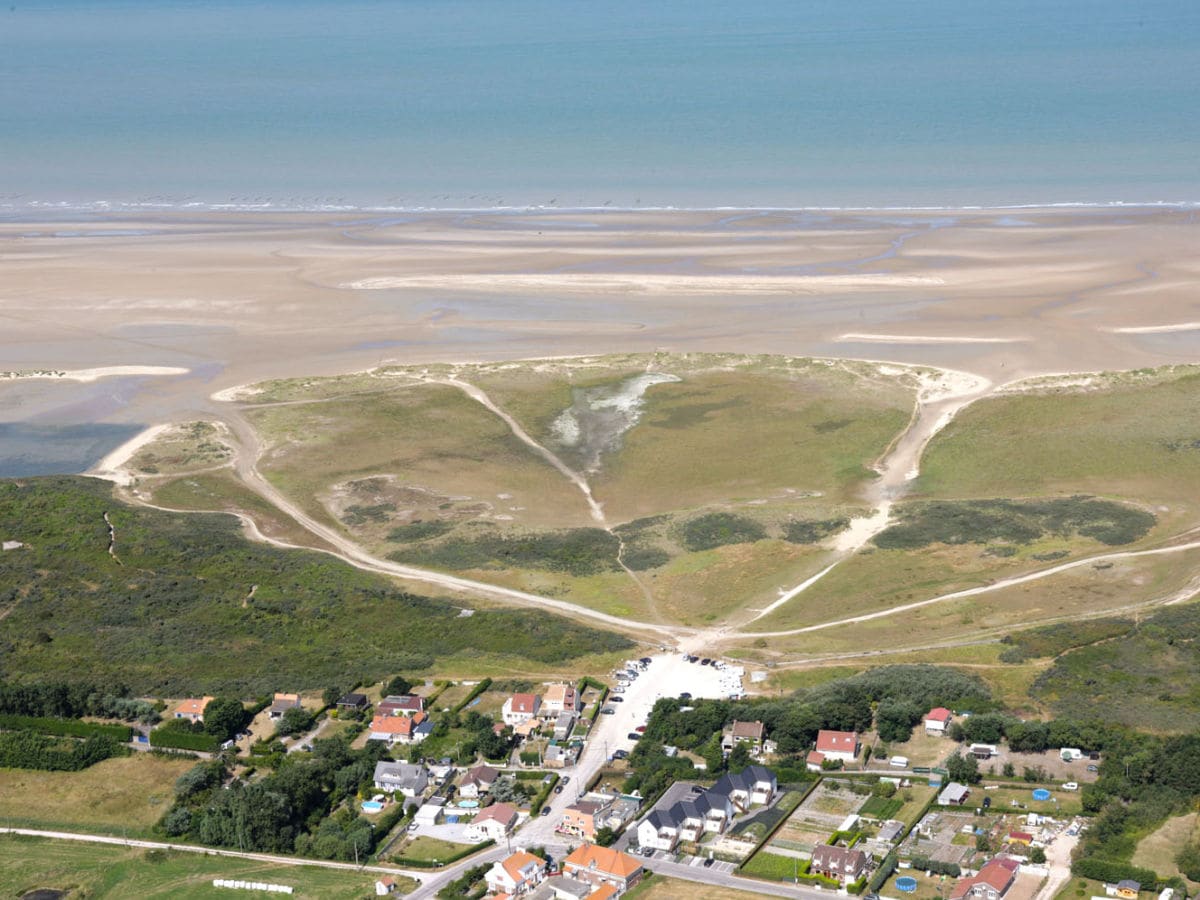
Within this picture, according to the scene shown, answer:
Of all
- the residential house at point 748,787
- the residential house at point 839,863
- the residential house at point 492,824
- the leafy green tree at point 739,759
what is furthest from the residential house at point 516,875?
the leafy green tree at point 739,759

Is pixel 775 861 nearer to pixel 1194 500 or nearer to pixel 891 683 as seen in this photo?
pixel 891 683

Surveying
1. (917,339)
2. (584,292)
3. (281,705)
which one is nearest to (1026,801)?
(281,705)

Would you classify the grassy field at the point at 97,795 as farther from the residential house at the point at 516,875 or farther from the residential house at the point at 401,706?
the residential house at the point at 516,875

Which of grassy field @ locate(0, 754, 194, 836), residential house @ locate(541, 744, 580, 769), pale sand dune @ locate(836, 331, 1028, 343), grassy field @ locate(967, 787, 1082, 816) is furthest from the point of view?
pale sand dune @ locate(836, 331, 1028, 343)

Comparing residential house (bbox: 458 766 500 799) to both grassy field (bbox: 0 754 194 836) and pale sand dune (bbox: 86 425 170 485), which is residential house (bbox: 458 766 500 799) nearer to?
grassy field (bbox: 0 754 194 836)

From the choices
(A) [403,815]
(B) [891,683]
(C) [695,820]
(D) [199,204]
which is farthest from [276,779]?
(D) [199,204]

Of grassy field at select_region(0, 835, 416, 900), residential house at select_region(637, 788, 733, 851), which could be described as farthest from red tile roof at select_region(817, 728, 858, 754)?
grassy field at select_region(0, 835, 416, 900)

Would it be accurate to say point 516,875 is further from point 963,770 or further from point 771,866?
point 963,770
